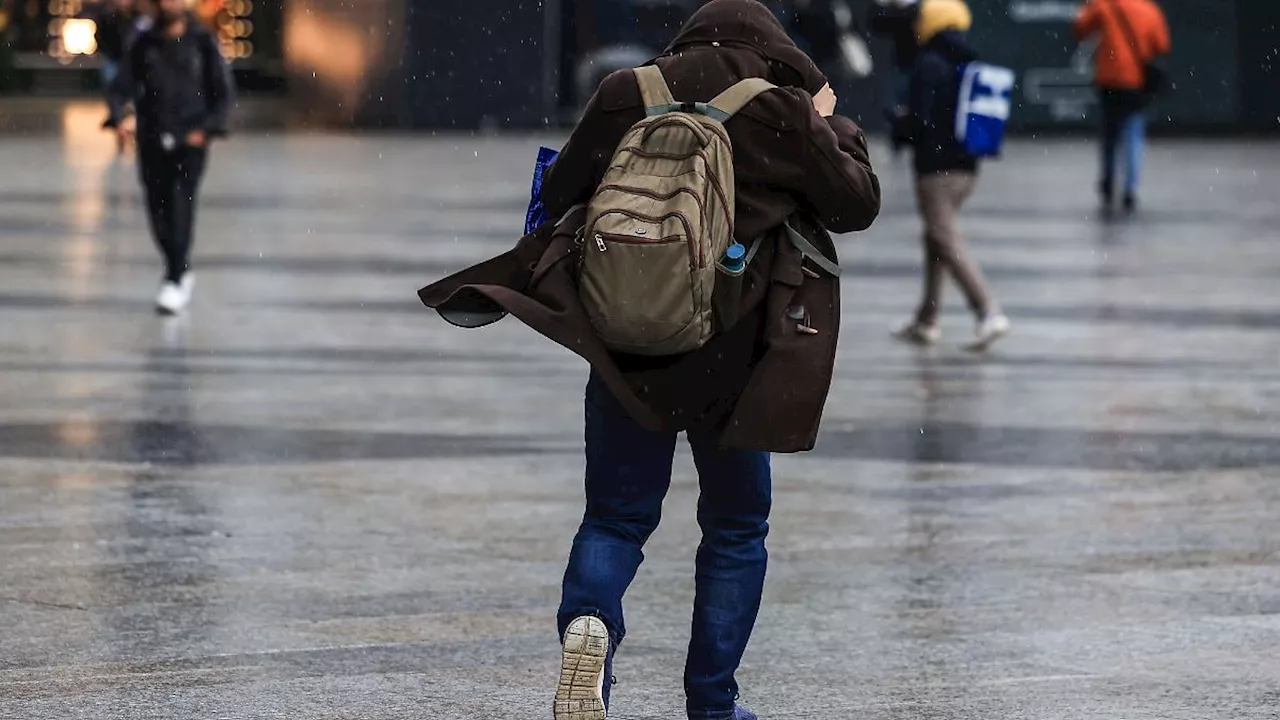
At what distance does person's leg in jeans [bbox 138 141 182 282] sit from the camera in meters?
14.0

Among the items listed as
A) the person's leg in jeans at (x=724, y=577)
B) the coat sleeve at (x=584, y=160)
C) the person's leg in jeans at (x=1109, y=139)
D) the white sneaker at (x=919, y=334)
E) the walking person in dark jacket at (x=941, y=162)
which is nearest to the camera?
the coat sleeve at (x=584, y=160)

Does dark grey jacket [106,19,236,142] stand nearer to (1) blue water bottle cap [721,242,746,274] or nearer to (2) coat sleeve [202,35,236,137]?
(2) coat sleeve [202,35,236,137]

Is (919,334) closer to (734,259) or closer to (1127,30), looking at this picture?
(734,259)

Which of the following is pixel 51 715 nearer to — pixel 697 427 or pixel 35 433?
pixel 697 427

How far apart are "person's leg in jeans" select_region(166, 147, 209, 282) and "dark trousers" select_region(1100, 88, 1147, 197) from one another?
1019 cm

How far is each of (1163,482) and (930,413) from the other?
1790 millimetres

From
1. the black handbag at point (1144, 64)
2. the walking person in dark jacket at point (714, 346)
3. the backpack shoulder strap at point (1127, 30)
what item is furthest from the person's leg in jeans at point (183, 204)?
the backpack shoulder strap at point (1127, 30)

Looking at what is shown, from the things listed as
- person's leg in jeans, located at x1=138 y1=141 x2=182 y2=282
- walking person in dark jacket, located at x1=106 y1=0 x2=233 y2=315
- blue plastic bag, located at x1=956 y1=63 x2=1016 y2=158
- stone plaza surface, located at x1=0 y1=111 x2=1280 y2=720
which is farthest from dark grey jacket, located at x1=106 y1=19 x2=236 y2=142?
blue plastic bag, located at x1=956 y1=63 x2=1016 y2=158

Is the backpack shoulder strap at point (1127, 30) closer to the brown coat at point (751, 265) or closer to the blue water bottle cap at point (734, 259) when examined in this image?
the brown coat at point (751, 265)

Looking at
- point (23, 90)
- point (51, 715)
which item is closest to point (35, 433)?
point (51, 715)

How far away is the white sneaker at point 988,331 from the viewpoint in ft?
42.0

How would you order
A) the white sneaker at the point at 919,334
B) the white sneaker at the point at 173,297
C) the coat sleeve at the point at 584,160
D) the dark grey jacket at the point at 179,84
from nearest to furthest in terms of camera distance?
the coat sleeve at the point at 584,160 < the white sneaker at the point at 919,334 < the white sneaker at the point at 173,297 < the dark grey jacket at the point at 179,84

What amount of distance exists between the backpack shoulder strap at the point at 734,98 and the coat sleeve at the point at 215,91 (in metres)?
9.39

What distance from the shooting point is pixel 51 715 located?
5.57 meters
